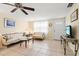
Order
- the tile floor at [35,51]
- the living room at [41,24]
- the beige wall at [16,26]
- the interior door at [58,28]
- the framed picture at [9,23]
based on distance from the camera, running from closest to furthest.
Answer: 1. the tile floor at [35,51]
2. the living room at [41,24]
3. the interior door at [58,28]
4. the beige wall at [16,26]
5. the framed picture at [9,23]

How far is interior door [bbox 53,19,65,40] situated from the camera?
3.39 meters

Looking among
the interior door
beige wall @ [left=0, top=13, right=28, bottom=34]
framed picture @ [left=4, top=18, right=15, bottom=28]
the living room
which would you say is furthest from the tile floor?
framed picture @ [left=4, top=18, right=15, bottom=28]

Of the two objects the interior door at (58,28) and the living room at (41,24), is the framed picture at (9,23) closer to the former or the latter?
the living room at (41,24)

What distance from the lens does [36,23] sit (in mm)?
4254

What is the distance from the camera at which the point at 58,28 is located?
11.5 feet

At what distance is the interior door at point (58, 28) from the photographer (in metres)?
3.39

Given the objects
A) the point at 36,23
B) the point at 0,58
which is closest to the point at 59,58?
the point at 0,58

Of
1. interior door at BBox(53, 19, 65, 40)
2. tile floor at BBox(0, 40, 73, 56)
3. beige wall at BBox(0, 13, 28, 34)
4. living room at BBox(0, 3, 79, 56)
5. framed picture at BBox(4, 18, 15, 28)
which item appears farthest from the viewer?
framed picture at BBox(4, 18, 15, 28)

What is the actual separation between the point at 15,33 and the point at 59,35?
2623 mm

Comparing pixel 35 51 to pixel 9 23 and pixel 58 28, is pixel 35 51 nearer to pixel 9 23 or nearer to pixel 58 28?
pixel 58 28

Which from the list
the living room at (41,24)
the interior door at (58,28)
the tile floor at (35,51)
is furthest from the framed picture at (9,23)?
the interior door at (58,28)

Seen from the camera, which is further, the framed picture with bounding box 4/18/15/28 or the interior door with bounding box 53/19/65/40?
the framed picture with bounding box 4/18/15/28

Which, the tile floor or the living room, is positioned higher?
the living room

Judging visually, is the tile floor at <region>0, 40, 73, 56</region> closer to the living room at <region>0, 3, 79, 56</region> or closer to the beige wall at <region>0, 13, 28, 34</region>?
the living room at <region>0, 3, 79, 56</region>
